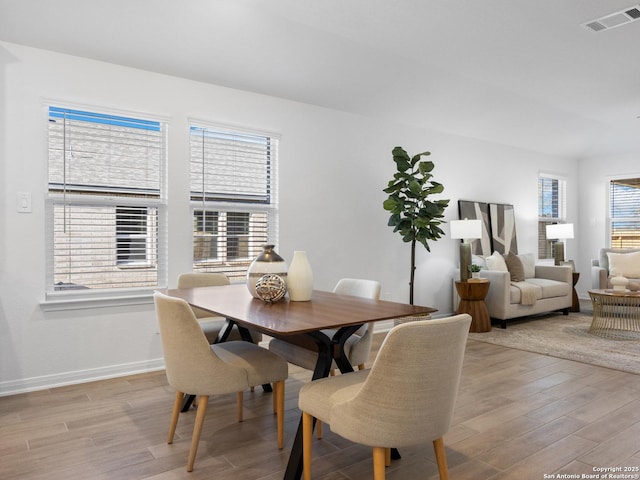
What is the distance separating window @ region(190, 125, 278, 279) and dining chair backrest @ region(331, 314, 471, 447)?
2810 millimetres

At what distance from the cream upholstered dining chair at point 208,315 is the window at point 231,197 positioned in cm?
71

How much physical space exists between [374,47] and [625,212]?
6044 millimetres

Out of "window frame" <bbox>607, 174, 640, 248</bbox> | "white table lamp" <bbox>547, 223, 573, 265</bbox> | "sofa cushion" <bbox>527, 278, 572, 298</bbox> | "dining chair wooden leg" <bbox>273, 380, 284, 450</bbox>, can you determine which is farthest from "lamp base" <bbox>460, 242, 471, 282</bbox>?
"window frame" <bbox>607, 174, 640, 248</bbox>

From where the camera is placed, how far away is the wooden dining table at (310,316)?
6.23 feet

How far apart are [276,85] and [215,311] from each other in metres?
2.78

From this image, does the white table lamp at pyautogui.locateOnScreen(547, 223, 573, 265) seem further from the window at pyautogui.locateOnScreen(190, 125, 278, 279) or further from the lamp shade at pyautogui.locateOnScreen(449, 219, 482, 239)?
the window at pyautogui.locateOnScreen(190, 125, 278, 279)

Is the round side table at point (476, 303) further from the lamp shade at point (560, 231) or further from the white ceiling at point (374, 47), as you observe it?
the lamp shade at point (560, 231)

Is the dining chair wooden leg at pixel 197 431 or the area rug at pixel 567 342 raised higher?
the dining chair wooden leg at pixel 197 431

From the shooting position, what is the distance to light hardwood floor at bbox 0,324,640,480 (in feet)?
7.19

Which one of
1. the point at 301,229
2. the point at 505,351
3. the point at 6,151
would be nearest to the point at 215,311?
the point at 6,151

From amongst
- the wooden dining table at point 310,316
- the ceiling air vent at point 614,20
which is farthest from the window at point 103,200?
the ceiling air vent at point 614,20

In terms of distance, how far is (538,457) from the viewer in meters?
2.32

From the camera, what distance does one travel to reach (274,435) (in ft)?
8.44

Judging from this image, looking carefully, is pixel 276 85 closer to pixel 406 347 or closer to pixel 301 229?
pixel 301 229
